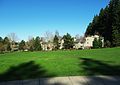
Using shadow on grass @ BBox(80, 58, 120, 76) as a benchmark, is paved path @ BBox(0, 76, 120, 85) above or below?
below

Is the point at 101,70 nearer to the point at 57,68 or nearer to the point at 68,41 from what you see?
the point at 57,68

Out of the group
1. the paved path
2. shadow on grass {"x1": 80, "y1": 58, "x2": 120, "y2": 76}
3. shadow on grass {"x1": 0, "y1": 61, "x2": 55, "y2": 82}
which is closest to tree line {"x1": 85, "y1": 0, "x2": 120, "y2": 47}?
shadow on grass {"x1": 80, "y1": 58, "x2": 120, "y2": 76}

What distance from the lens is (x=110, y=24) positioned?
209 feet

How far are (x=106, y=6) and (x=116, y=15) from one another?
33.9 feet

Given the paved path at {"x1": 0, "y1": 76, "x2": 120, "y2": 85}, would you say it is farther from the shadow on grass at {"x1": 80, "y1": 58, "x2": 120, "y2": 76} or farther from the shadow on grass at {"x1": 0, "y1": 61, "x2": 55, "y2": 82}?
the shadow on grass at {"x1": 80, "y1": 58, "x2": 120, "y2": 76}

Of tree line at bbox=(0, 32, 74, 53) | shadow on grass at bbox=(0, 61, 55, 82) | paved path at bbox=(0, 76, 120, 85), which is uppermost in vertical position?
tree line at bbox=(0, 32, 74, 53)

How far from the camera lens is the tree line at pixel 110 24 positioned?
57978mm

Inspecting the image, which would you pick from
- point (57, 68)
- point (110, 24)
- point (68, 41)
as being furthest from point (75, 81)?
point (68, 41)

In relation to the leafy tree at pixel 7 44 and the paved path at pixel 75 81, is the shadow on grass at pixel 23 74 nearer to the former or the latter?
the paved path at pixel 75 81

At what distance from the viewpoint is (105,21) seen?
65.9 m

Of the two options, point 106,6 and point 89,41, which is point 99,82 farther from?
point 89,41

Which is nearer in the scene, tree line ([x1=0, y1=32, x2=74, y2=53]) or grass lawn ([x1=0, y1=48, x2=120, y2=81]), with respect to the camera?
grass lawn ([x1=0, y1=48, x2=120, y2=81])

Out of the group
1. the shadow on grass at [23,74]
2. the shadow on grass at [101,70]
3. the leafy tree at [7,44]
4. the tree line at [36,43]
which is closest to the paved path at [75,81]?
the shadow on grass at [23,74]

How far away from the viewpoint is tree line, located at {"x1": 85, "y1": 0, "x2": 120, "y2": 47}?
57978mm
